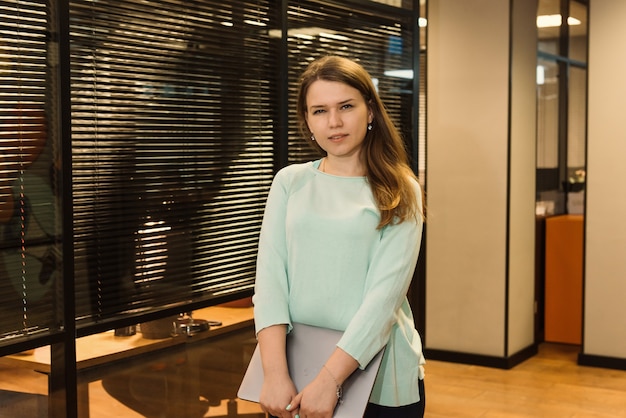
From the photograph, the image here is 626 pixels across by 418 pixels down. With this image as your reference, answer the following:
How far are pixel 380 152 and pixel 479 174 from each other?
→ 3.91m

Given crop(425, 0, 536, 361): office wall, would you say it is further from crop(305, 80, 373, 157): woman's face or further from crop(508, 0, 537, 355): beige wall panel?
crop(305, 80, 373, 157): woman's face

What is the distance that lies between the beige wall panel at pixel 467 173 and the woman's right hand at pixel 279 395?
13.3 ft

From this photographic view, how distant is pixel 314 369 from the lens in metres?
1.90

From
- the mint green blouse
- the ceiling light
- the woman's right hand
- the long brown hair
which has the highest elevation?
the ceiling light

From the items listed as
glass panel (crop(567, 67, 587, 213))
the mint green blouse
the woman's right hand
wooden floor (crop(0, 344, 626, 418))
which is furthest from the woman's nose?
glass panel (crop(567, 67, 587, 213))

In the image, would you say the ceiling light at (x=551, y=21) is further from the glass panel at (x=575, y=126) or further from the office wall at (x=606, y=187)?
the office wall at (x=606, y=187)

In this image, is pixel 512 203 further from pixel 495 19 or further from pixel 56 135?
pixel 56 135

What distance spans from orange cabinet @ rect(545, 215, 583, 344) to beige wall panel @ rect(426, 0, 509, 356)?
35.1 inches

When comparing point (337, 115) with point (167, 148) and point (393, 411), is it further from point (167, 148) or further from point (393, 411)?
point (167, 148)

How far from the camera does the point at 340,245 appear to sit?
1896mm

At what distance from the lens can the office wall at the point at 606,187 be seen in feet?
18.4

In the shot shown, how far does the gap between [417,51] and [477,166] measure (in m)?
1.43

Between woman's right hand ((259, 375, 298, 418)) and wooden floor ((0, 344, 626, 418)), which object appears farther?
wooden floor ((0, 344, 626, 418))

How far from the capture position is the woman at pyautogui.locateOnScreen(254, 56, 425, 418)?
6.11 ft
